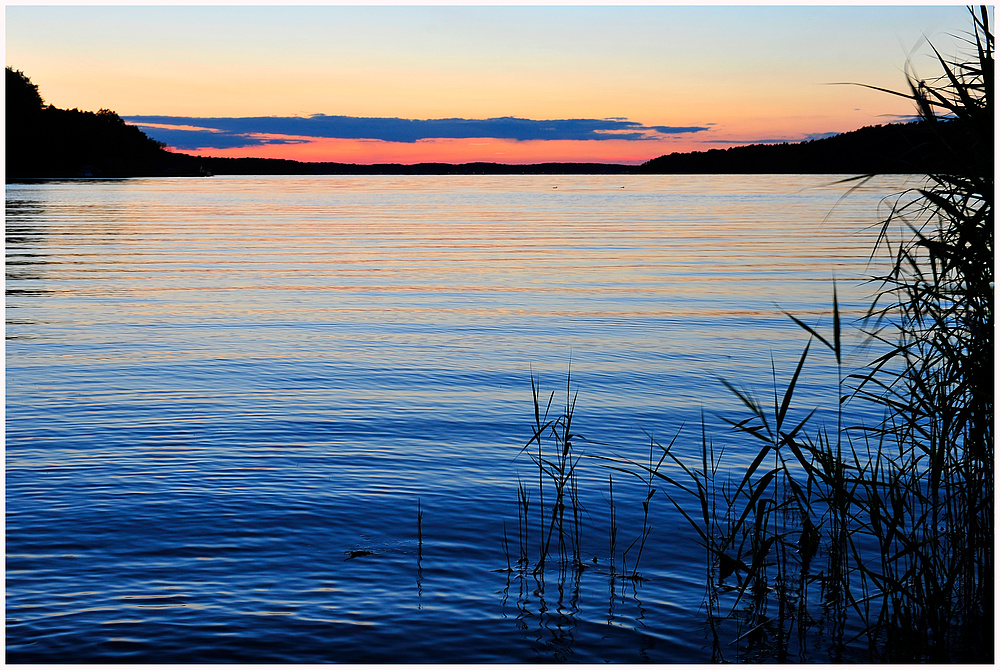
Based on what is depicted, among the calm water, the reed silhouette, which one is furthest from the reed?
the calm water

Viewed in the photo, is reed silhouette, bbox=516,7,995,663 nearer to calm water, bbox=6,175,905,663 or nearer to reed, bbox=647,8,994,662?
reed, bbox=647,8,994,662

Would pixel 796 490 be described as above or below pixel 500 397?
above

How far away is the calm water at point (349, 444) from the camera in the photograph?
5.97 m

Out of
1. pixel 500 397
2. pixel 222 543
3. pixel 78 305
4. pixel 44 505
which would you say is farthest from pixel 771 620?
pixel 78 305

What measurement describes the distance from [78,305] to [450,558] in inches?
658

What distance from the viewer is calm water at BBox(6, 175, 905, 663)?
597 centimetres

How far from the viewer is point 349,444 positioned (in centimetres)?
1029

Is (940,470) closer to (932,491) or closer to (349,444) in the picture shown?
(932,491)

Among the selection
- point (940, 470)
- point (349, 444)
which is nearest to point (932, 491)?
point (940, 470)

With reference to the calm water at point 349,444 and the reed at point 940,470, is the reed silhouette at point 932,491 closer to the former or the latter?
the reed at point 940,470

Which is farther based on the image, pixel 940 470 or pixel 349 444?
pixel 349 444

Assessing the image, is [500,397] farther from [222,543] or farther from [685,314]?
[685,314]

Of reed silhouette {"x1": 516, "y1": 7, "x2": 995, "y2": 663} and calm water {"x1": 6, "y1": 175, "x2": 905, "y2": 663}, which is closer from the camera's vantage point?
reed silhouette {"x1": 516, "y1": 7, "x2": 995, "y2": 663}

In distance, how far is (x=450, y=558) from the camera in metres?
7.12
